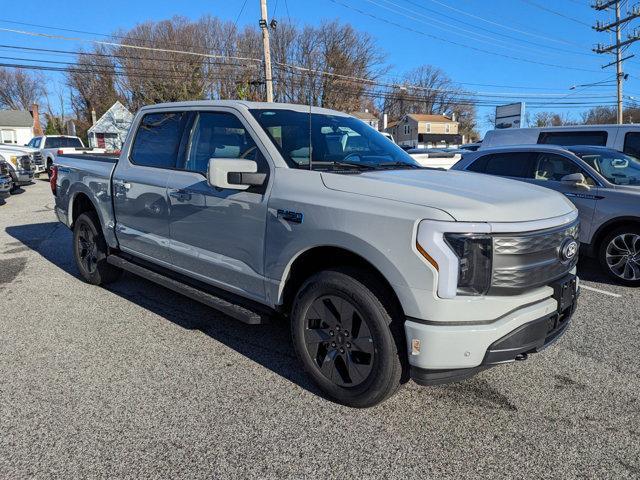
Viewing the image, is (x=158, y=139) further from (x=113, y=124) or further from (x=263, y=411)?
(x=113, y=124)

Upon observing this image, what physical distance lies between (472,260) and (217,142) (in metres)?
2.33

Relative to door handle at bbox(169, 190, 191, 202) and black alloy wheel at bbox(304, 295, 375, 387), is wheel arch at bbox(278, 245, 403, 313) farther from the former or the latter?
door handle at bbox(169, 190, 191, 202)

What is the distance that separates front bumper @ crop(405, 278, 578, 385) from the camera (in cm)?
248

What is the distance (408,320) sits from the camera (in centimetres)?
257

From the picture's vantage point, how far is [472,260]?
96.3 inches

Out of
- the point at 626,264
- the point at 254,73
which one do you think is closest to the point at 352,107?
the point at 254,73

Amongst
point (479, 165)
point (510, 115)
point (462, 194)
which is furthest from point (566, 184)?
point (510, 115)

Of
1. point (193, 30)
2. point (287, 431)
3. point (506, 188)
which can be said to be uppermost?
point (193, 30)

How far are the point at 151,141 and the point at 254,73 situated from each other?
37.3 m

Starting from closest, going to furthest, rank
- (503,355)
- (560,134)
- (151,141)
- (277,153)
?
(503,355) → (277,153) → (151,141) → (560,134)

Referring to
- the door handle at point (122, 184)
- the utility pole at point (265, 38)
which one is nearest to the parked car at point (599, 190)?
the door handle at point (122, 184)

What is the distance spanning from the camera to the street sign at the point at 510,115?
26.0m

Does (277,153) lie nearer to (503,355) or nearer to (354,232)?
(354,232)

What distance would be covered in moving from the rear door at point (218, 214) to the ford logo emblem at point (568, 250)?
6.20 feet
